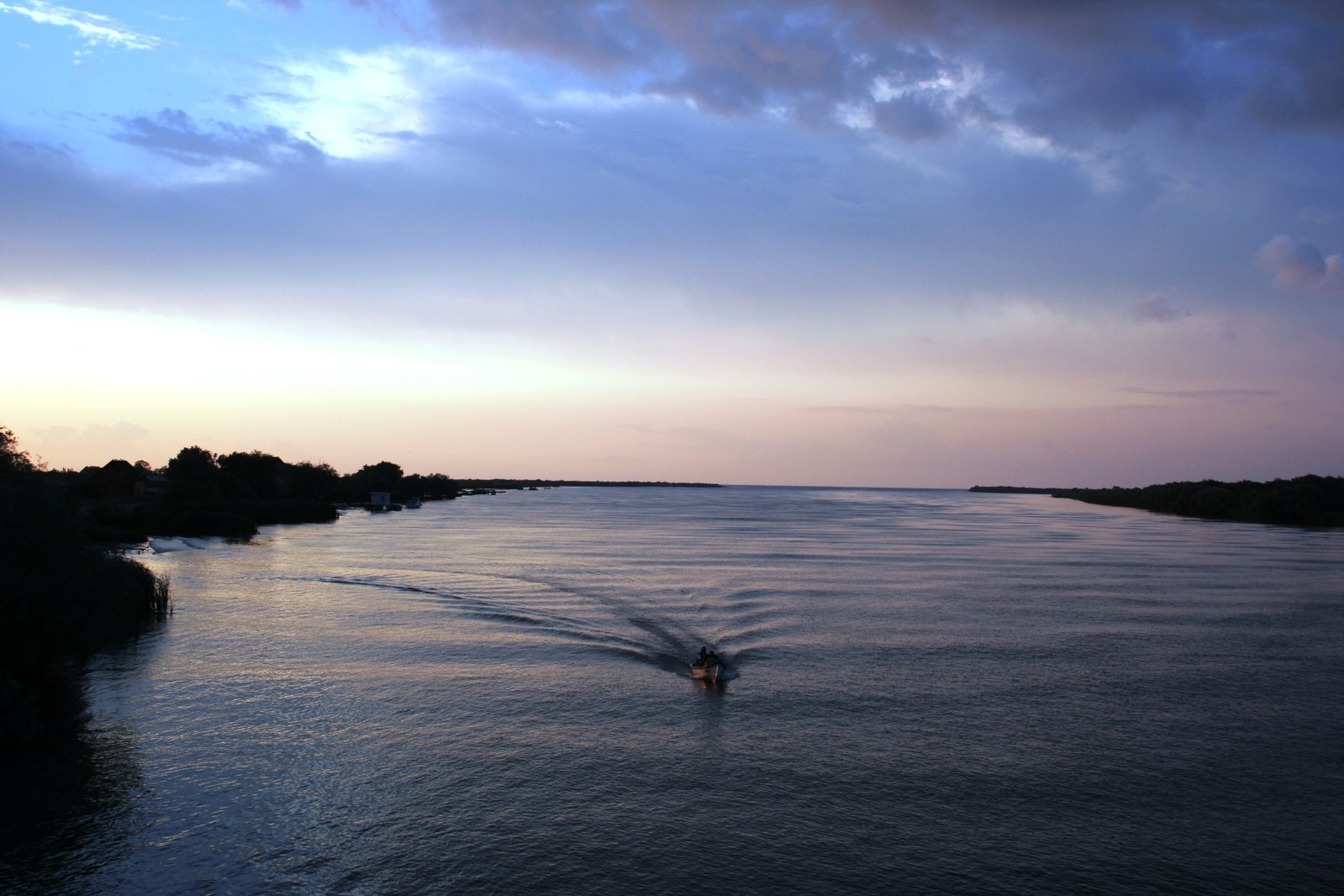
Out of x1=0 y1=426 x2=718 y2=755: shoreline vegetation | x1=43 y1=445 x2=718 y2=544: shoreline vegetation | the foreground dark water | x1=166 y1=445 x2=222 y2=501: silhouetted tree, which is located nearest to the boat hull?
the foreground dark water

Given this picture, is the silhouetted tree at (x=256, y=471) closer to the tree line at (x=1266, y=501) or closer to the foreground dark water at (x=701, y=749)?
the foreground dark water at (x=701, y=749)

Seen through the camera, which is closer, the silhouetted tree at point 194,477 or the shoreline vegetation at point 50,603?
the shoreline vegetation at point 50,603

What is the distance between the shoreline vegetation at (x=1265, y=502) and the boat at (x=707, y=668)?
116100mm

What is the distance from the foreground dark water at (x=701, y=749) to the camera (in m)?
16.3

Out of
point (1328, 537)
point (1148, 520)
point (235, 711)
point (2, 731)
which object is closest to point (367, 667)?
point (235, 711)

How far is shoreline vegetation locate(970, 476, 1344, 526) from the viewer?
117 m

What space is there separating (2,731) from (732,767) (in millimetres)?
17282

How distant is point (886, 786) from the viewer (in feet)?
65.3

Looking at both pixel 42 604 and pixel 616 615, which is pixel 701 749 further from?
pixel 616 615

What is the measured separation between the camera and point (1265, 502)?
402 feet

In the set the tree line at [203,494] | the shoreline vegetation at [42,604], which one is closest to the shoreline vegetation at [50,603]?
the shoreline vegetation at [42,604]

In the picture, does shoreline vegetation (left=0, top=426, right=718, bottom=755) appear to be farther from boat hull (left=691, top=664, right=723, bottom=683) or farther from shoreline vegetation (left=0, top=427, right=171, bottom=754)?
boat hull (left=691, top=664, right=723, bottom=683)

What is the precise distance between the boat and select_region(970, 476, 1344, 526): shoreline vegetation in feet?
381

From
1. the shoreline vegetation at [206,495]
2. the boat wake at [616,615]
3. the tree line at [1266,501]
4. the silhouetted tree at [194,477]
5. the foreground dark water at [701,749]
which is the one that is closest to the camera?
the foreground dark water at [701,749]
